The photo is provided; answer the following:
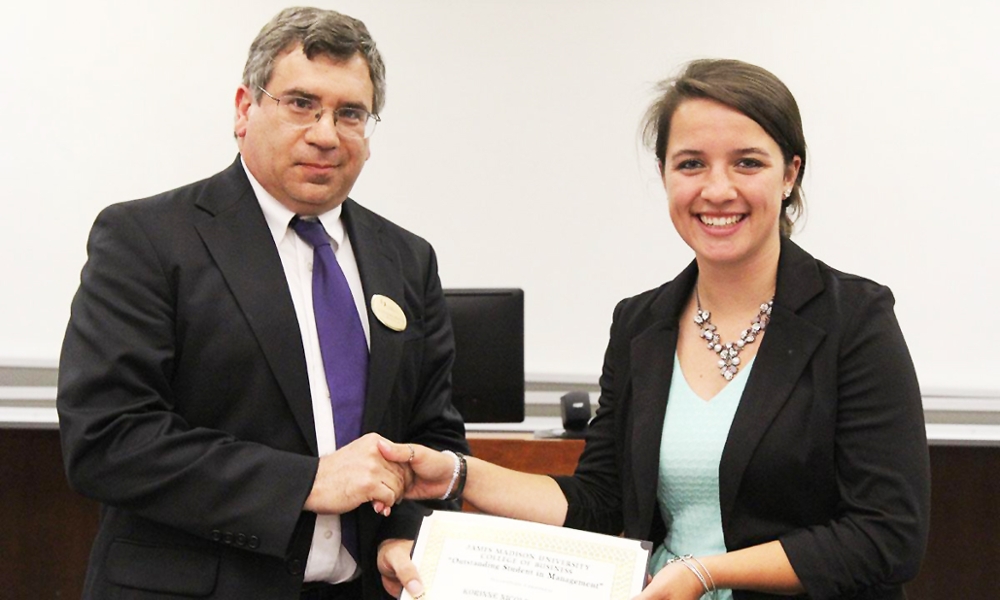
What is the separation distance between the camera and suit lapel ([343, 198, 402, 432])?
1903 mm

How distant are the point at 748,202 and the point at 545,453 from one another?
191 centimetres

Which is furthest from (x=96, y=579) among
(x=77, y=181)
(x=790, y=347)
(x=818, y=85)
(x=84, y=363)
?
(x=818, y=85)

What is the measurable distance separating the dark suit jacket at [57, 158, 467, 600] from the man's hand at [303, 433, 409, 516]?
3 centimetres

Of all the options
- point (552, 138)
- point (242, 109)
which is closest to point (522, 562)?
point (242, 109)

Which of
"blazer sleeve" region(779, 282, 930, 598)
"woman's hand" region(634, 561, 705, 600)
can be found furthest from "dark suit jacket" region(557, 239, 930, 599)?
"woman's hand" region(634, 561, 705, 600)

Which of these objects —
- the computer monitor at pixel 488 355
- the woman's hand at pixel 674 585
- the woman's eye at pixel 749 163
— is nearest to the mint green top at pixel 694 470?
the woman's hand at pixel 674 585

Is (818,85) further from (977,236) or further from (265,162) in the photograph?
(265,162)

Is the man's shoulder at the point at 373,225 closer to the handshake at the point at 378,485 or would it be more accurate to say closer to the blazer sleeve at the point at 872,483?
the handshake at the point at 378,485

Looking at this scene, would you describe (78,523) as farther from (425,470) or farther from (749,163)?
(749,163)

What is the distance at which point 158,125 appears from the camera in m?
4.73

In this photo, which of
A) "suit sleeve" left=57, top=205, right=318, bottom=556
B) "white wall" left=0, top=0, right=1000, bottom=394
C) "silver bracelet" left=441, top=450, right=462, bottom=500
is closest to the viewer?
"suit sleeve" left=57, top=205, right=318, bottom=556

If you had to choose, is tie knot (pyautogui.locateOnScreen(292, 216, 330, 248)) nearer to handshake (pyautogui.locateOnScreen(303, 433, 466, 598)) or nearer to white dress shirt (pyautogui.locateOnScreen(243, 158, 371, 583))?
white dress shirt (pyautogui.locateOnScreen(243, 158, 371, 583))

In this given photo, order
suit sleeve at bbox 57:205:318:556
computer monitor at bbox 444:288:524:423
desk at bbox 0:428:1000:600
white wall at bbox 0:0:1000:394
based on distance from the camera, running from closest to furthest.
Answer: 1. suit sleeve at bbox 57:205:318:556
2. computer monitor at bbox 444:288:524:423
3. desk at bbox 0:428:1000:600
4. white wall at bbox 0:0:1000:394

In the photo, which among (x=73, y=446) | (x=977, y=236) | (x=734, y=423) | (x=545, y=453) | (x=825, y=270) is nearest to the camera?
(x=73, y=446)
